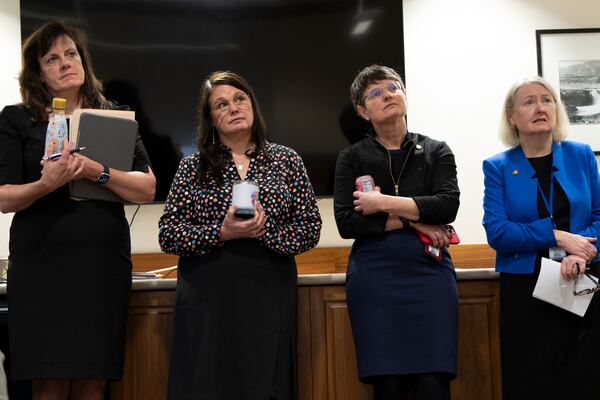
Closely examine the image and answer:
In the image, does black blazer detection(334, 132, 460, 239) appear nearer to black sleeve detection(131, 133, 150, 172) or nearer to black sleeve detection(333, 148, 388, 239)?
black sleeve detection(333, 148, 388, 239)

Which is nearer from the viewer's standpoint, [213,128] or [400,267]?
[400,267]

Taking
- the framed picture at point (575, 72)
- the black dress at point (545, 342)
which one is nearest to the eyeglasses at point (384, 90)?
the black dress at point (545, 342)

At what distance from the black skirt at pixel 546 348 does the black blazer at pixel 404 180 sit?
408mm

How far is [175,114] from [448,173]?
2050mm

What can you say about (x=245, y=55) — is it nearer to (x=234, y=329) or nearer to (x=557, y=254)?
(x=234, y=329)

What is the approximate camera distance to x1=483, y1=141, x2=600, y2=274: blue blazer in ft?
8.31

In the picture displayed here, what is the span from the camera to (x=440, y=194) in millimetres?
2543

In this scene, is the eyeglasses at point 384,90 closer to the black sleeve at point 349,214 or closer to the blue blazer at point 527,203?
the black sleeve at point 349,214

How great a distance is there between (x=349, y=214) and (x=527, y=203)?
0.67 m

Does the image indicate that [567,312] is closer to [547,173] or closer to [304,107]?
[547,173]

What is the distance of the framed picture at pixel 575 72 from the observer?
4.22 m

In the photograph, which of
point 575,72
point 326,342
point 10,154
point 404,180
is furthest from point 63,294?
point 575,72

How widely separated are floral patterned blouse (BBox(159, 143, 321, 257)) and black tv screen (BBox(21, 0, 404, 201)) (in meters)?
1.56

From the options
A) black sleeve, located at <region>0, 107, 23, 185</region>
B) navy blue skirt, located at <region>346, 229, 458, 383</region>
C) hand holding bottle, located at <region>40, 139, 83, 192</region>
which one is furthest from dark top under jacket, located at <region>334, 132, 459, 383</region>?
black sleeve, located at <region>0, 107, 23, 185</region>
